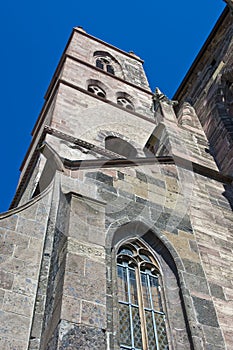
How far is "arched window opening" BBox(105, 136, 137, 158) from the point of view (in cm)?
1366

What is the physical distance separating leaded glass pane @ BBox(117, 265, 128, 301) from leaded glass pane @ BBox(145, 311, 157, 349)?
1.09 ft

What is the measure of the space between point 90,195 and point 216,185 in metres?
3.43

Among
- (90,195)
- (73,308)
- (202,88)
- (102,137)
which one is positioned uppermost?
(202,88)

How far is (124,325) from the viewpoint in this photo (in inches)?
181

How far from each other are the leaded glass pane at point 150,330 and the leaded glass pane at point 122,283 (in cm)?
33

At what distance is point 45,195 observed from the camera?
5.87 metres

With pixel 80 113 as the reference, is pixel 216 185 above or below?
below

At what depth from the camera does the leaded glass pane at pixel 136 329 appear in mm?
4488

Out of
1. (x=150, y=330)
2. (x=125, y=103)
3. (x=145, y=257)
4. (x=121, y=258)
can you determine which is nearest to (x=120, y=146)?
(x=125, y=103)

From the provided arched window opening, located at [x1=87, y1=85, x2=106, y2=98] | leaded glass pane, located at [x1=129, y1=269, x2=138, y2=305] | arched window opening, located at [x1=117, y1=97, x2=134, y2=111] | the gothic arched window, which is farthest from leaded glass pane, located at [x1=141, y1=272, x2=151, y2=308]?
arched window opening, located at [x1=117, y1=97, x2=134, y2=111]

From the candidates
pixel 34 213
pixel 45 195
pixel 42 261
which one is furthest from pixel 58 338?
pixel 45 195

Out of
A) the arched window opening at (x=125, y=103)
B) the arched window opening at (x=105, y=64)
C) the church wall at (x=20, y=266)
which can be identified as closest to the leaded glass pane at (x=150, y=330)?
the church wall at (x=20, y=266)

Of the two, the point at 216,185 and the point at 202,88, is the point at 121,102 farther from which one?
the point at 216,185

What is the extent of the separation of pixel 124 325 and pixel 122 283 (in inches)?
23.0
